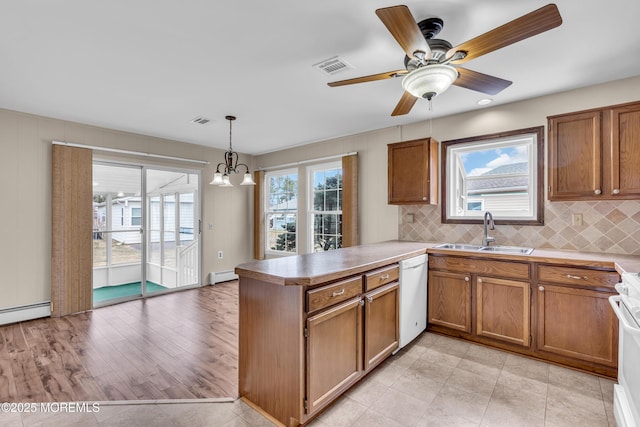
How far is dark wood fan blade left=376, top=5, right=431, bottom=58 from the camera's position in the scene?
4.50 feet

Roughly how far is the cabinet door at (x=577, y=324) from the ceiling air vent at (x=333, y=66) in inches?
95.1

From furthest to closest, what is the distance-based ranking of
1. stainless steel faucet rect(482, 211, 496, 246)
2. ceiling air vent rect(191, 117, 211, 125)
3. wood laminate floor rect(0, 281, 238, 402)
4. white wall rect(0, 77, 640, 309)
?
ceiling air vent rect(191, 117, 211, 125), stainless steel faucet rect(482, 211, 496, 246), white wall rect(0, 77, 640, 309), wood laminate floor rect(0, 281, 238, 402)

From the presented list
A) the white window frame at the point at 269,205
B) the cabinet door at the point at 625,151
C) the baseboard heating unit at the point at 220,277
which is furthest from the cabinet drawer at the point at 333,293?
the baseboard heating unit at the point at 220,277

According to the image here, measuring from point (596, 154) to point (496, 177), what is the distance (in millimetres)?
949

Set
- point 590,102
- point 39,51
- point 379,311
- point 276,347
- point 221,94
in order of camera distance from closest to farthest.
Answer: point 276,347 < point 39,51 < point 379,311 < point 590,102 < point 221,94

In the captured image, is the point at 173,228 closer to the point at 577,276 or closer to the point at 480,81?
the point at 480,81

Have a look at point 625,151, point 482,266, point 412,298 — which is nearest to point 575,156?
point 625,151

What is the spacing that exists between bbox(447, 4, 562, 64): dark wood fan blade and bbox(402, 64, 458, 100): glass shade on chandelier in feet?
0.30

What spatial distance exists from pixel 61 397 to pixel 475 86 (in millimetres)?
3563

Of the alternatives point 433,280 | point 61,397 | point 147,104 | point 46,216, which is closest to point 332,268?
point 433,280

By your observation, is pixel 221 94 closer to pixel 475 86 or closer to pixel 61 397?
pixel 475 86

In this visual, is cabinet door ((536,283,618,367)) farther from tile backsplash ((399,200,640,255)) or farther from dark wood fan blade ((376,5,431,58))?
dark wood fan blade ((376,5,431,58))

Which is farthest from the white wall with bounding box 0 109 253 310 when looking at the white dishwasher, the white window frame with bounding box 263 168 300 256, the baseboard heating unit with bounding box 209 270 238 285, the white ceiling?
the white dishwasher

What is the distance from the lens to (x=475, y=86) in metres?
2.12
